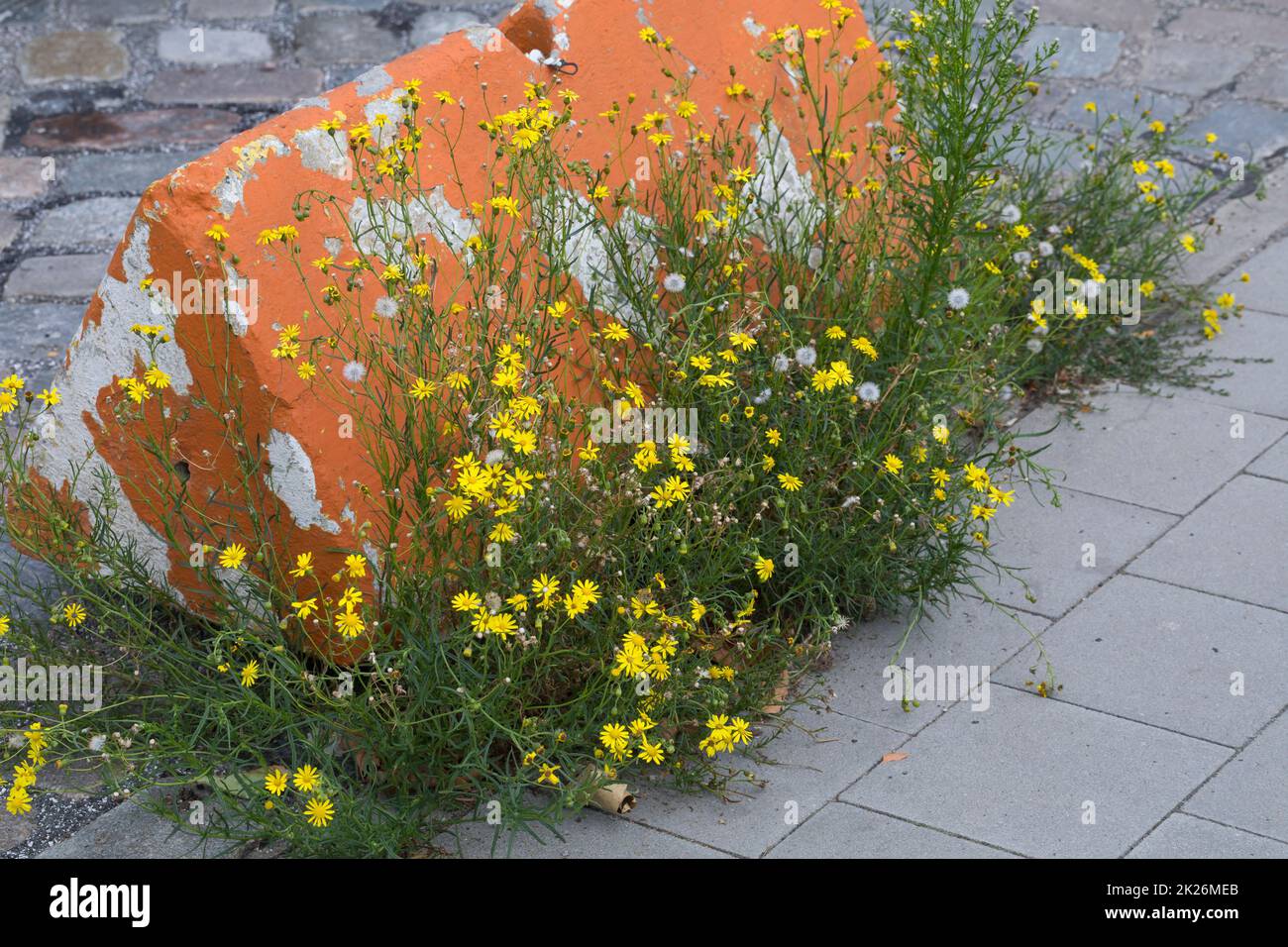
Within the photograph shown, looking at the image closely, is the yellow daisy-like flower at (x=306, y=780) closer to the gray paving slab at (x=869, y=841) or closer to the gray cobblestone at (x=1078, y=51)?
the gray paving slab at (x=869, y=841)

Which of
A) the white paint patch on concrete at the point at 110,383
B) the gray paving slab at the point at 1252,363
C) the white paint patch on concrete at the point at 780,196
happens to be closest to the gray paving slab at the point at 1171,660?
the gray paving slab at the point at 1252,363

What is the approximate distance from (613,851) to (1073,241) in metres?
2.77

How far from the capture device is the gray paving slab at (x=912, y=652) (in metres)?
3.48

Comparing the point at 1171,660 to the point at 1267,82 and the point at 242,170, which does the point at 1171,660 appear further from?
the point at 1267,82

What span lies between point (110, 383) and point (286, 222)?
543 millimetres

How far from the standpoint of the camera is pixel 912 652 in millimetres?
3643

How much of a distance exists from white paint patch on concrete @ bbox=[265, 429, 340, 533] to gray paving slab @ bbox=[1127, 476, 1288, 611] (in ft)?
6.69

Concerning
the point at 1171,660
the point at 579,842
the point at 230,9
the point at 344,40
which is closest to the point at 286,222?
the point at 579,842

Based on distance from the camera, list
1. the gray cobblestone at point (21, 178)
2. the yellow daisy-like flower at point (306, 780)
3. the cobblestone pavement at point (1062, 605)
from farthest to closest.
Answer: the gray cobblestone at point (21, 178), the cobblestone pavement at point (1062, 605), the yellow daisy-like flower at point (306, 780)

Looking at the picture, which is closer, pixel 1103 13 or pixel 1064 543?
pixel 1064 543

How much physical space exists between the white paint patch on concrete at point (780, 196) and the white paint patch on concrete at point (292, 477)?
1.25m

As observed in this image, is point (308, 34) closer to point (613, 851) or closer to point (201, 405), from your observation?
point (201, 405)

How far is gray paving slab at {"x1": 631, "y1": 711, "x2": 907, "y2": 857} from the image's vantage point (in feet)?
10.2

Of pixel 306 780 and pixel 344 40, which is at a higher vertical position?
pixel 344 40
